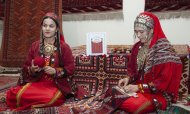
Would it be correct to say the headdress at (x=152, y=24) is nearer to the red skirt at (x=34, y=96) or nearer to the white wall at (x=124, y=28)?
the red skirt at (x=34, y=96)

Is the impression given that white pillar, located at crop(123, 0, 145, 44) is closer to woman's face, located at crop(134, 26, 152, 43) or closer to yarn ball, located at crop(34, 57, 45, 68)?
woman's face, located at crop(134, 26, 152, 43)

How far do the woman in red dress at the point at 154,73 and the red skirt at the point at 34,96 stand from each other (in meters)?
0.62

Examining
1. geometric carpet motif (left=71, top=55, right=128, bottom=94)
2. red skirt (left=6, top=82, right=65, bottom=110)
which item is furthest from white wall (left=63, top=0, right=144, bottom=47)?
red skirt (left=6, top=82, right=65, bottom=110)

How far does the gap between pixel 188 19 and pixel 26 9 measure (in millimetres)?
2341

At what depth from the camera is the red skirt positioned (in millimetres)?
2640

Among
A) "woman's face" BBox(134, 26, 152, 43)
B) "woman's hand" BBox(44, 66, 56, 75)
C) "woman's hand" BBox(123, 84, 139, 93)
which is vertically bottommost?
"woman's hand" BBox(123, 84, 139, 93)

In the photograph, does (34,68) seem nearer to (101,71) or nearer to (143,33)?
(101,71)

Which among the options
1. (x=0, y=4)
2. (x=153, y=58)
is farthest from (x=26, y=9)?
(x=153, y=58)

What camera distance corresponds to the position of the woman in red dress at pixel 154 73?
7.80 feet

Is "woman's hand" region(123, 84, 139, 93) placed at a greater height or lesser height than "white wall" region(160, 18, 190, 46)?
lesser

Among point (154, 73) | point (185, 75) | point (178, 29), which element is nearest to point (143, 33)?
point (154, 73)

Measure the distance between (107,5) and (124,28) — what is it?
0.40 metres

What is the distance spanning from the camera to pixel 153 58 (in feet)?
8.11

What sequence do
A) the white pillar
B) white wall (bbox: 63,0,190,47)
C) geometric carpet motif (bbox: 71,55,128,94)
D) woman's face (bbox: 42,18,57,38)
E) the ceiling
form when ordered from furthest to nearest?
the white pillar
white wall (bbox: 63,0,190,47)
the ceiling
geometric carpet motif (bbox: 71,55,128,94)
woman's face (bbox: 42,18,57,38)
